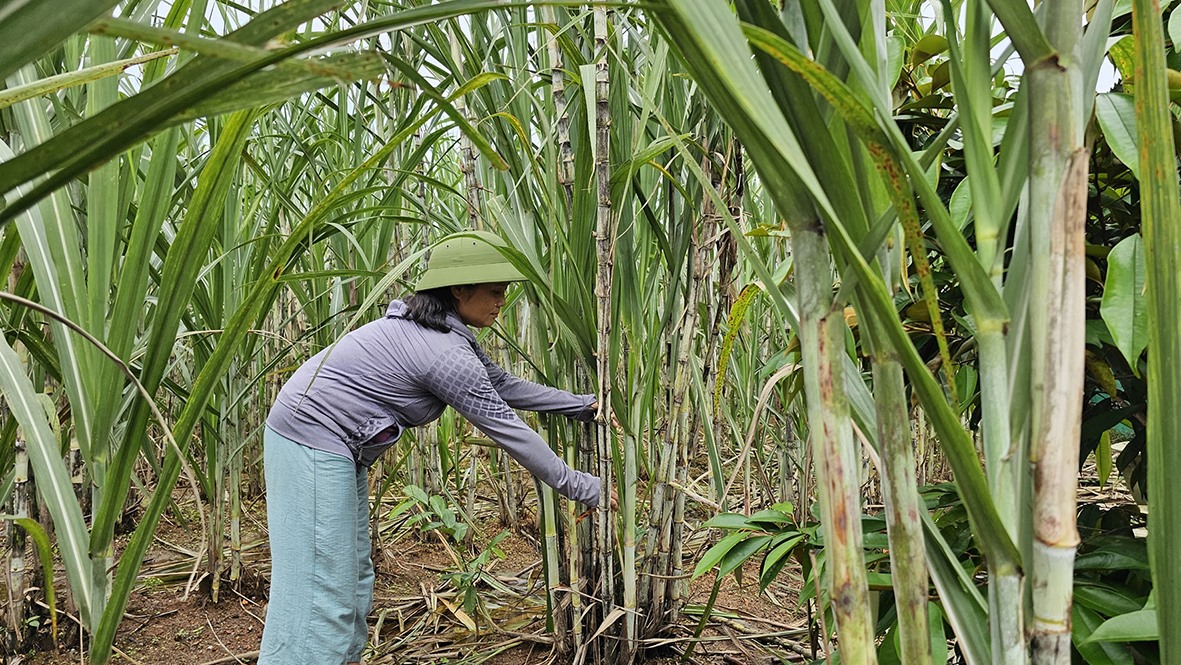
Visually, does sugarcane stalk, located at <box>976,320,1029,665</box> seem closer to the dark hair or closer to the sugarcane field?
the sugarcane field

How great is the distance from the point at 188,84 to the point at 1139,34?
36cm

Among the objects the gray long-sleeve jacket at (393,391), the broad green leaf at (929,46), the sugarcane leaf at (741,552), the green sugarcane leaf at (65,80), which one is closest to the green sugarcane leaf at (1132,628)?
the sugarcane leaf at (741,552)

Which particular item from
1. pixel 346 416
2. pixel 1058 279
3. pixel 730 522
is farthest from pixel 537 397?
pixel 1058 279

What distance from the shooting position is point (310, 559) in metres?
1.53

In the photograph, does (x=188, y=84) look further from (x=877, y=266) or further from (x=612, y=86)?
(x=612, y=86)

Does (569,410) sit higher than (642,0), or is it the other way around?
(642,0)

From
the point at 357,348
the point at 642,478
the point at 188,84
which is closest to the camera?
the point at 188,84

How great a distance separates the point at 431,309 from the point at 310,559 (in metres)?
0.51

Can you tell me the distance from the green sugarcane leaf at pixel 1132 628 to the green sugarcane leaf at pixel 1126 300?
0.47 feet

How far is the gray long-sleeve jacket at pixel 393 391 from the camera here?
1.48 meters

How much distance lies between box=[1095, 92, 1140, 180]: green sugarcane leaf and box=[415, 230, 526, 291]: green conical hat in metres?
1.04

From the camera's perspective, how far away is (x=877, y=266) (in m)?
0.40

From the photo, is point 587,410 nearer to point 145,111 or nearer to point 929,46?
point 929,46

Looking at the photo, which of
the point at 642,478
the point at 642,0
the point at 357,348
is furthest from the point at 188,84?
the point at 642,478
